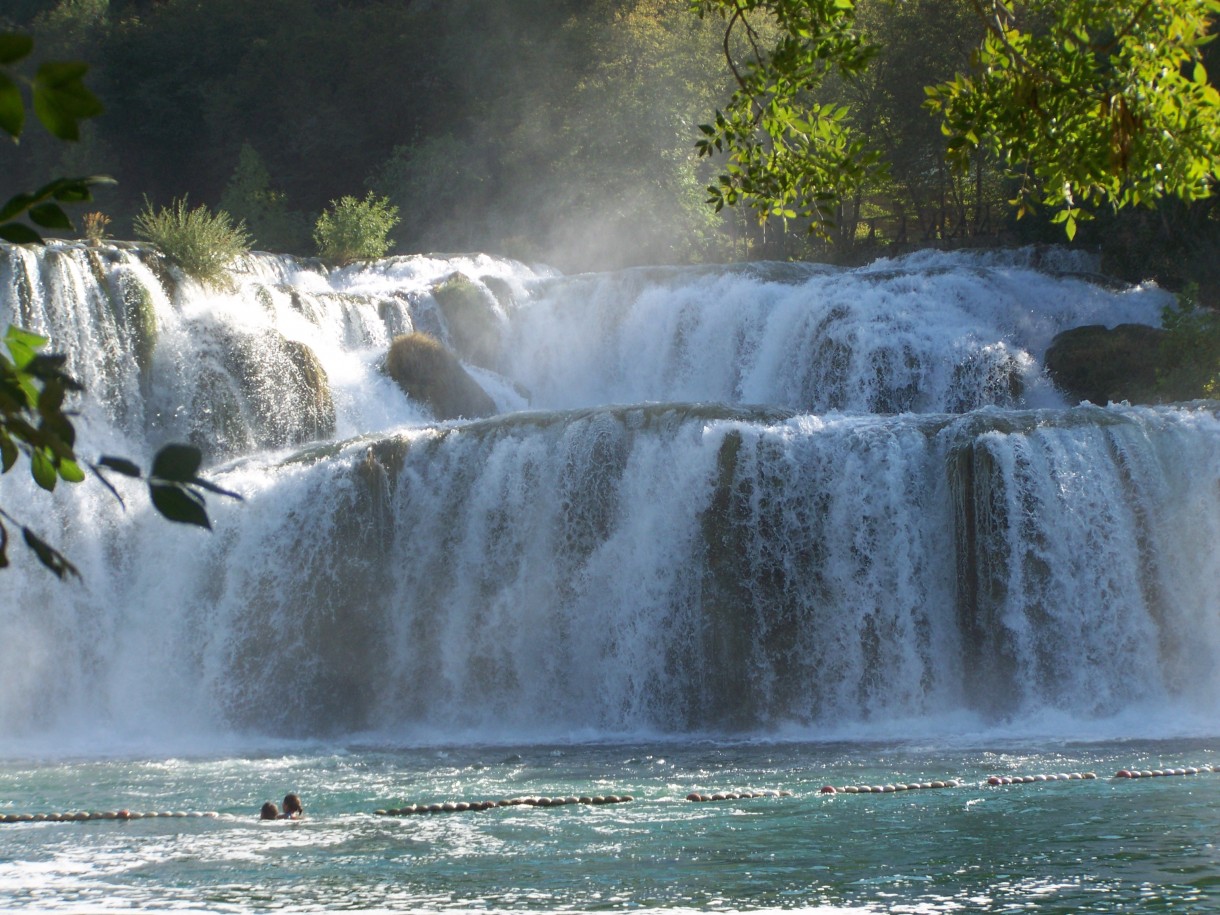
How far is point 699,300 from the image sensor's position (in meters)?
21.5

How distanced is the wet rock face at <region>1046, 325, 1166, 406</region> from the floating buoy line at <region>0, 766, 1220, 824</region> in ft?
33.2

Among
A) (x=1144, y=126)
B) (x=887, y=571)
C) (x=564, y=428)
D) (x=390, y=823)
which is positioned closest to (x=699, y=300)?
(x=564, y=428)

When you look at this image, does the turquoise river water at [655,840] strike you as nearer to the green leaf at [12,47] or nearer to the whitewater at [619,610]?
the whitewater at [619,610]

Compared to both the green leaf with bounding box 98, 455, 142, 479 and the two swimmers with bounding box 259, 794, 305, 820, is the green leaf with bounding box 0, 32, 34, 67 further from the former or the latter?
the two swimmers with bounding box 259, 794, 305, 820

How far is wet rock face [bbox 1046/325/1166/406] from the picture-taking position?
Result: 18984mm

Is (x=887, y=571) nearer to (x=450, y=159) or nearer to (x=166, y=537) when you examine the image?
(x=166, y=537)

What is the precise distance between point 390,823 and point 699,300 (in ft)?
46.2

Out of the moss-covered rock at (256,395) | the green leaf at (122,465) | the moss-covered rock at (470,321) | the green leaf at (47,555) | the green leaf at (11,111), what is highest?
the moss-covered rock at (470,321)

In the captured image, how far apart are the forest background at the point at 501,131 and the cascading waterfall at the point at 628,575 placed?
1056cm

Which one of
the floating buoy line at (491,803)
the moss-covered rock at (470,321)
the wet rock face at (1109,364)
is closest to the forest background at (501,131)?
the wet rock face at (1109,364)

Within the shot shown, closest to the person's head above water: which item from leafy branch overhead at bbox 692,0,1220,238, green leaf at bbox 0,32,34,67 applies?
leafy branch overhead at bbox 692,0,1220,238

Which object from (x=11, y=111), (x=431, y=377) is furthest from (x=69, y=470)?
(x=431, y=377)

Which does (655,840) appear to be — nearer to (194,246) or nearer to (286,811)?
(286,811)

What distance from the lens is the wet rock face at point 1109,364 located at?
1898 centimetres
